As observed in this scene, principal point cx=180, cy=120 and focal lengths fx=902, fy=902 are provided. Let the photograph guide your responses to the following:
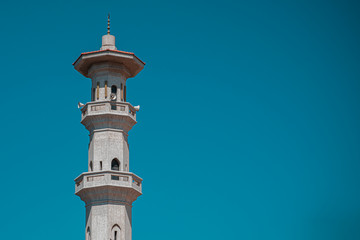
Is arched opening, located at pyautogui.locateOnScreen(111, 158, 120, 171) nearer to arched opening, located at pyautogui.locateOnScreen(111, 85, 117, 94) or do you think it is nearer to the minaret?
the minaret

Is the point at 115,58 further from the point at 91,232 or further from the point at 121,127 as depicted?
the point at 91,232

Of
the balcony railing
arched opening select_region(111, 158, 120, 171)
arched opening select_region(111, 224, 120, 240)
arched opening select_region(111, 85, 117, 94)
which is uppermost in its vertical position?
arched opening select_region(111, 85, 117, 94)

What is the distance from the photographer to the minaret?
215ft

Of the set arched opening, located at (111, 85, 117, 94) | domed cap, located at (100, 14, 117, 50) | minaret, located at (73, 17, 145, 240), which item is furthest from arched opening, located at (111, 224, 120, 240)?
domed cap, located at (100, 14, 117, 50)

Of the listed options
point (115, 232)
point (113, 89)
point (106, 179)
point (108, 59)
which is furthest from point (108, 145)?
point (108, 59)

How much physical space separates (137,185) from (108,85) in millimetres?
8156

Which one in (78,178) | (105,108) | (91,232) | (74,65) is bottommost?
(91,232)

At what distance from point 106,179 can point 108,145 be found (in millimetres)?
3213

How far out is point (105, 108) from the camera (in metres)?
68.1

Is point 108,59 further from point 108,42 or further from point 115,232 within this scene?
point 115,232

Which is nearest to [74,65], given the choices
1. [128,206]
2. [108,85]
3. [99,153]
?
[108,85]

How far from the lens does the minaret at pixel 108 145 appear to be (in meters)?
→ 65.6

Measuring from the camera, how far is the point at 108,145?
67.6 metres

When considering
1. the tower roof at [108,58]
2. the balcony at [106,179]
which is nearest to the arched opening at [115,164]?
the balcony at [106,179]
